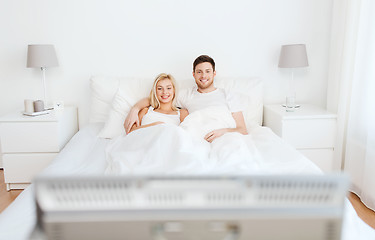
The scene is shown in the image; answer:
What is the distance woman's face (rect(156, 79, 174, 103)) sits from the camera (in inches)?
107

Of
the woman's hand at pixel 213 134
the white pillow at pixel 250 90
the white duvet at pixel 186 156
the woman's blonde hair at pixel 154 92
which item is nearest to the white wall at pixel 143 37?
the white pillow at pixel 250 90

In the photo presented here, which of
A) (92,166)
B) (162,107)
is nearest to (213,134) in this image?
(162,107)

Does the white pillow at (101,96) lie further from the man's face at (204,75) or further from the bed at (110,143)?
the man's face at (204,75)

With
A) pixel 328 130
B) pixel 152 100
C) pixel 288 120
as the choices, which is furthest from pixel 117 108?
pixel 328 130

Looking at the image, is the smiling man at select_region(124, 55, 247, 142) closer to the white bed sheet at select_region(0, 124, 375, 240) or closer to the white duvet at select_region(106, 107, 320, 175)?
the white bed sheet at select_region(0, 124, 375, 240)

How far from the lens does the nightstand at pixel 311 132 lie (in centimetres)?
280

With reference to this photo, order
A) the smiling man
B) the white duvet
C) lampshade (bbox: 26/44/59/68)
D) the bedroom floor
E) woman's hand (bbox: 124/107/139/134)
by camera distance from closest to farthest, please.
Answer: the white duvet, the bedroom floor, woman's hand (bbox: 124/107/139/134), the smiling man, lampshade (bbox: 26/44/59/68)

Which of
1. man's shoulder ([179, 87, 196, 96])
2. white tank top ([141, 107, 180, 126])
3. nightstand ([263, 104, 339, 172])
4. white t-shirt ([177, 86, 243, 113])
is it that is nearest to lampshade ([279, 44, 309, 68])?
nightstand ([263, 104, 339, 172])

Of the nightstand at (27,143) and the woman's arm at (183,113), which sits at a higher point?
the woman's arm at (183,113)

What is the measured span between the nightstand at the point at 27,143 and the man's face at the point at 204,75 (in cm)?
115

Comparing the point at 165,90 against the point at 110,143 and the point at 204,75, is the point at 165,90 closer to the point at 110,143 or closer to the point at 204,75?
the point at 204,75

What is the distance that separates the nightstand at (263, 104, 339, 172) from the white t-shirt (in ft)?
1.31

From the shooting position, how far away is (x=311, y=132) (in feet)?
9.27

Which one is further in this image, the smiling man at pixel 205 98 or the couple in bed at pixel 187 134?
the smiling man at pixel 205 98
